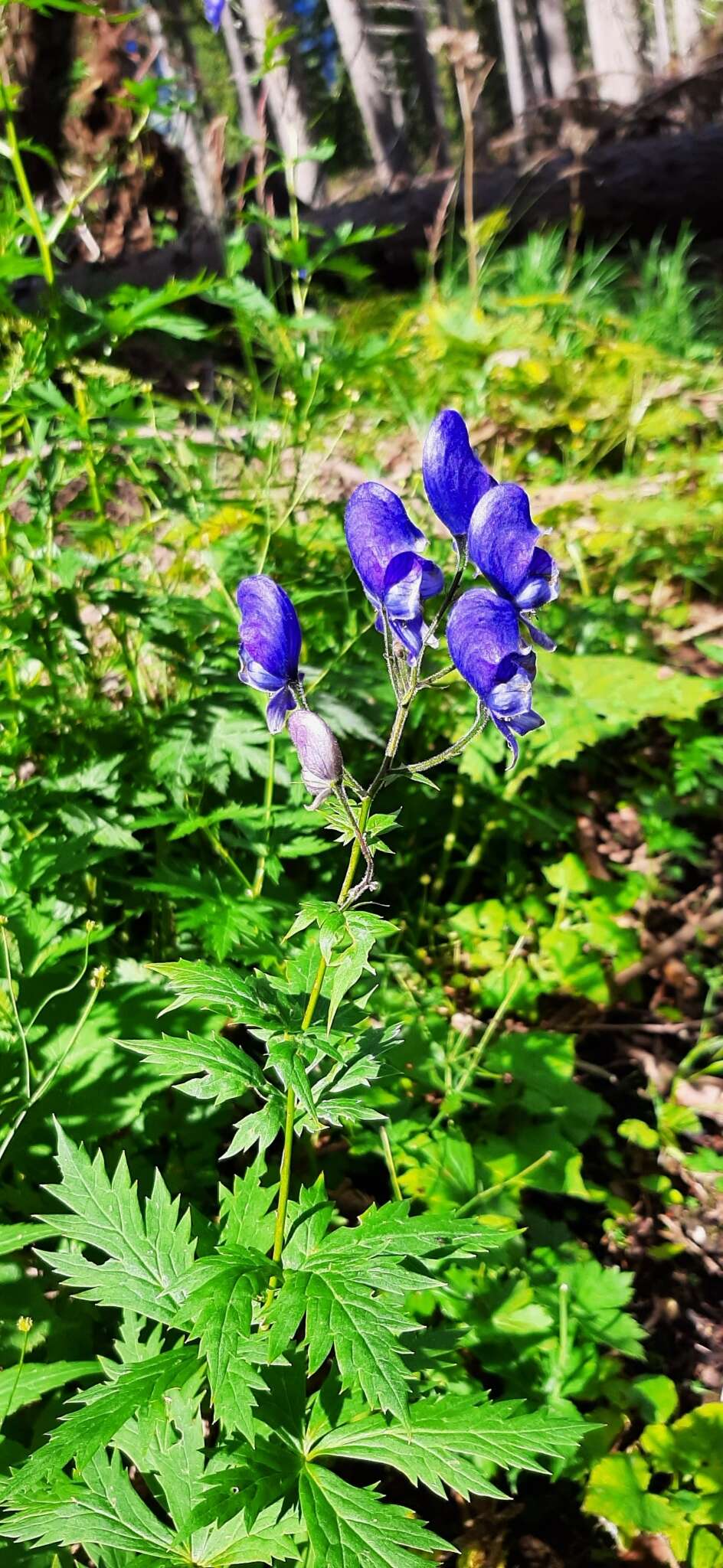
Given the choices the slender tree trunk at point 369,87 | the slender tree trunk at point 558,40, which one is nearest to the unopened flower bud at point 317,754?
the slender tree trunk at point 369,87

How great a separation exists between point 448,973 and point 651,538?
1894 mm

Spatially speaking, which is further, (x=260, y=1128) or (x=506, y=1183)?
(x=506, y=1183)

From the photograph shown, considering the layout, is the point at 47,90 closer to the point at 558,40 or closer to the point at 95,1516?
the point at 95,1516

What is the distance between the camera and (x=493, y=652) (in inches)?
41.0

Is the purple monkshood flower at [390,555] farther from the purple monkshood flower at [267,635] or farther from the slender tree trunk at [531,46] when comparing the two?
the slender tree trunk at [531,46]

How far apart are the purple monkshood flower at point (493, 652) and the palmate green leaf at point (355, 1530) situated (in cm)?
91

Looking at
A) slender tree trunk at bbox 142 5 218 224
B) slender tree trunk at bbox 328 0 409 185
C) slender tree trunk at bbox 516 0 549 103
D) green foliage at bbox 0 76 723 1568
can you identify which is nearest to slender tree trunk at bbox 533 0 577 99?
slender tree trunk at bbox 328 0 409 185

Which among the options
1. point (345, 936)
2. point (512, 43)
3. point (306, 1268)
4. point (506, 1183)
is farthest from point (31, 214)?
point (512, 43)

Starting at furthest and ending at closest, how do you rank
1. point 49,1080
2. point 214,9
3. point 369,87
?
point 369,87 < point 214,9 < point 49,1080

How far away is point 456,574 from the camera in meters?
1.15

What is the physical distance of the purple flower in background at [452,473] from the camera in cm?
111

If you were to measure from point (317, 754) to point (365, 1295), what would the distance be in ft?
2.01

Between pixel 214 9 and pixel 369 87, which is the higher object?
pixel 369 87

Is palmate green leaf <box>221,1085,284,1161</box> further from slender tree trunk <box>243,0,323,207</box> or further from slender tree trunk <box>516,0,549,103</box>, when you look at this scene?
slender tree trunk <box>516,0,549,103</box>
